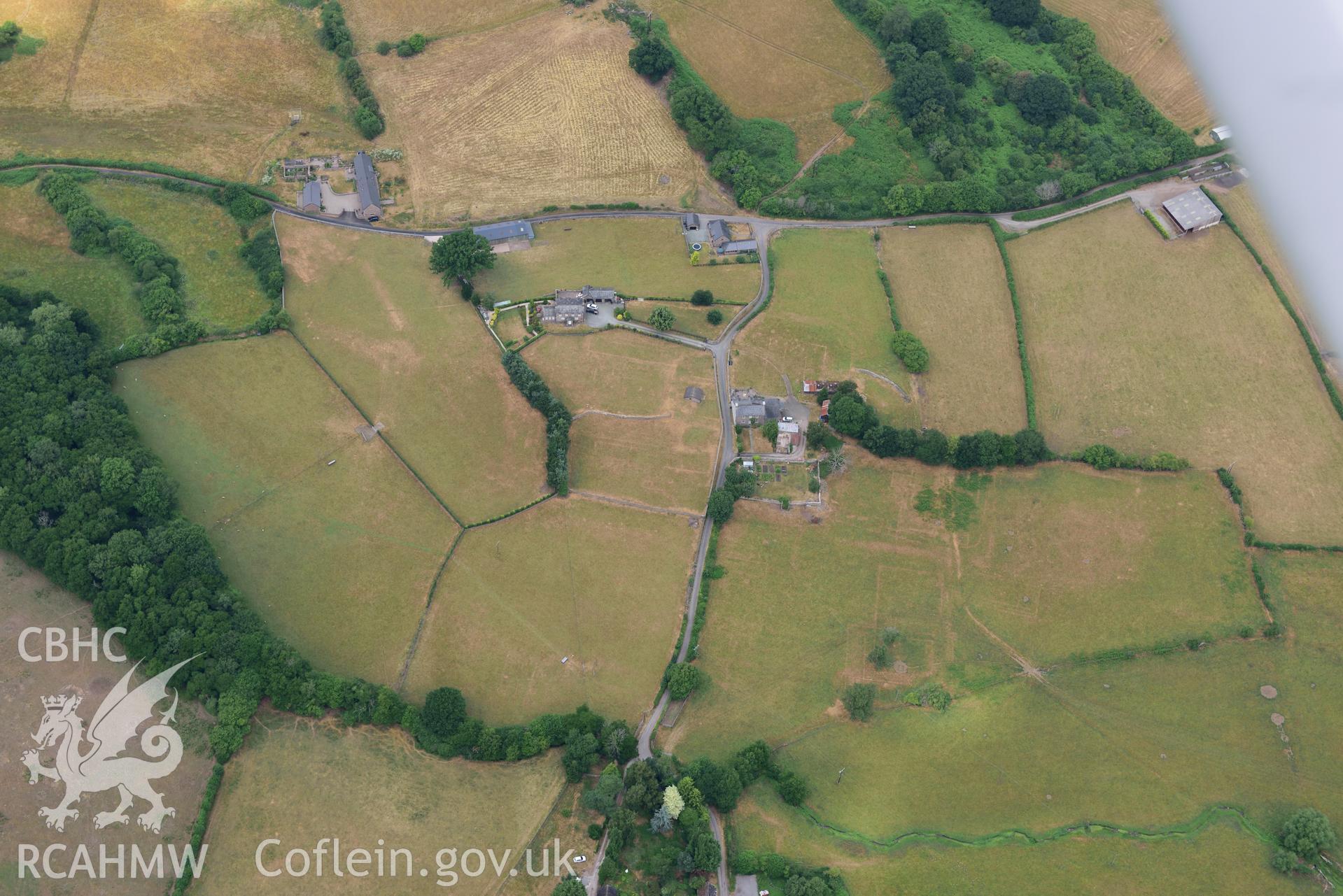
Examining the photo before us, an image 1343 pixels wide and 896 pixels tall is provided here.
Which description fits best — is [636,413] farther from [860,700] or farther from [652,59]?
[652,59]

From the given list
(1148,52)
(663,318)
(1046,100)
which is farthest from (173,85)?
(1148,52)

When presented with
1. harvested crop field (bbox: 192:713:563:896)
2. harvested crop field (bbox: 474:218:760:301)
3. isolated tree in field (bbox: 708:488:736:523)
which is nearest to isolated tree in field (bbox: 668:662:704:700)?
harvested crop field (bbox: 192:713:563:896)

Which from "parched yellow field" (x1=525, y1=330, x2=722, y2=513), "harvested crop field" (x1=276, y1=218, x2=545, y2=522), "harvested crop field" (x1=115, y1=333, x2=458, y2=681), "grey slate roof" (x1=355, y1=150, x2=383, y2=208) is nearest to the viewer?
"harvested crop field" (x1=115, y1=333, x2=458, y2=681)

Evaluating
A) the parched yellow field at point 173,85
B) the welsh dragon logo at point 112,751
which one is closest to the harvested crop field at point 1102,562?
the welsh dragon logo at point 112,751

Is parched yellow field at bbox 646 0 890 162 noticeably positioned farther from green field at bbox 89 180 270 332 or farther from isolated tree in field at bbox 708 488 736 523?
green field at bbox 89 180 270 332

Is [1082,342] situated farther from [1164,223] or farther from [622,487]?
[622,487]

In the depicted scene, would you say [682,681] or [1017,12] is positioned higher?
[1017,12]
